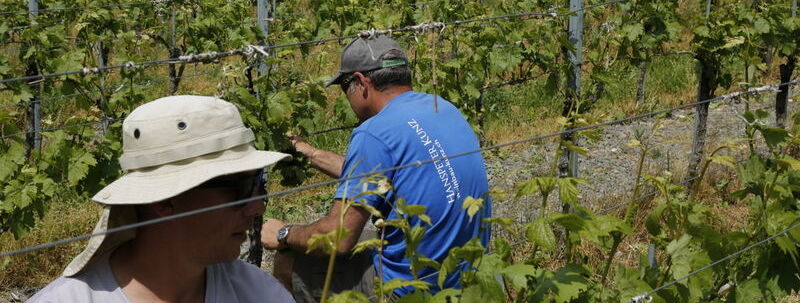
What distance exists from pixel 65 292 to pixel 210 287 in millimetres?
310

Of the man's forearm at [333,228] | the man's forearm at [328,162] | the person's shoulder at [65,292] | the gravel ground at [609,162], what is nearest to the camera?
the person's shoulder at [65,292]

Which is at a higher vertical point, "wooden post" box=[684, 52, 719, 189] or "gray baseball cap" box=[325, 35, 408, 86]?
"gray baseball cap" box=[325, 35, 408, 86]

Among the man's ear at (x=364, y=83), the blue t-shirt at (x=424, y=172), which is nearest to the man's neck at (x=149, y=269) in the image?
the blue t-shirt at (x=424, y=172)

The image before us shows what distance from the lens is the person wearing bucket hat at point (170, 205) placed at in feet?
5.98

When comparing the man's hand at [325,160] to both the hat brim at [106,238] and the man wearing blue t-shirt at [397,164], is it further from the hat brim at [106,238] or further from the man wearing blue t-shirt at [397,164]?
the hat brim at [106,238]

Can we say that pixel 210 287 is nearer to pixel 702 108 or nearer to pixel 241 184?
pixel 241 184

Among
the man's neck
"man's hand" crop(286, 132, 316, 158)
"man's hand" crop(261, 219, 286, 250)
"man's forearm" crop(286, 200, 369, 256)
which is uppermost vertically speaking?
the man's neck

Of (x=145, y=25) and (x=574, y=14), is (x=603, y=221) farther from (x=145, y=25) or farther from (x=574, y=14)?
(x=145, y=25)

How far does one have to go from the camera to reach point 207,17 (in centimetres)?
649

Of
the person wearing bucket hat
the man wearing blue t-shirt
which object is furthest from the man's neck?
the man wearing blue t-shirt

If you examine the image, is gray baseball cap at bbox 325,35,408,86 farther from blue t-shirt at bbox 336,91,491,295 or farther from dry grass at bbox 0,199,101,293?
dry grass at bbox 0,199,101,293

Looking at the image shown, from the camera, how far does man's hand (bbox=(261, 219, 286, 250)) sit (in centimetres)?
328

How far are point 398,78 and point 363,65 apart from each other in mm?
123

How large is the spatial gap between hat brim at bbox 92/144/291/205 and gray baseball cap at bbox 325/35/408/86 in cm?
135
